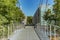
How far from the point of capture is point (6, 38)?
35.8ft

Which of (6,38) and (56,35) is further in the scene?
(6,38)

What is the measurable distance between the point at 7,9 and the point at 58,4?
6.03m

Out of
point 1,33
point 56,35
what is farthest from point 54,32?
point 1,33

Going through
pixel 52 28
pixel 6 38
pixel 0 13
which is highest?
pixel 0 13

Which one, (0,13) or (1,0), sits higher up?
(1,0)

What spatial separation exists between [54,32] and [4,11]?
142 inches

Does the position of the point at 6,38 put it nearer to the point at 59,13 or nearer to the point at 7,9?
the point at 7,9

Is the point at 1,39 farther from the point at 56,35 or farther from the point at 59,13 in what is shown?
the point at 59,13

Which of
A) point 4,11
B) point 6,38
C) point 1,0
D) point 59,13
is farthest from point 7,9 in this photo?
point 59,13

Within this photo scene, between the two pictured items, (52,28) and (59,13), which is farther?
(59,13)

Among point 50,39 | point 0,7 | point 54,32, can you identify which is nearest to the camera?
point 54,32

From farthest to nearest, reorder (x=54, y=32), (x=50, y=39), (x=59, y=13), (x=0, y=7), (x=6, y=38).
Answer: (x=59, y=13) → (x=6, y=38) → (x=0, y=7) → (x=50, y=39) → (x=54, y=32)

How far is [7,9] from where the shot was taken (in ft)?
35.3

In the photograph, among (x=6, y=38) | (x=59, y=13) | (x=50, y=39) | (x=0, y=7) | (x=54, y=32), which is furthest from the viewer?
(x=59, y=13)
